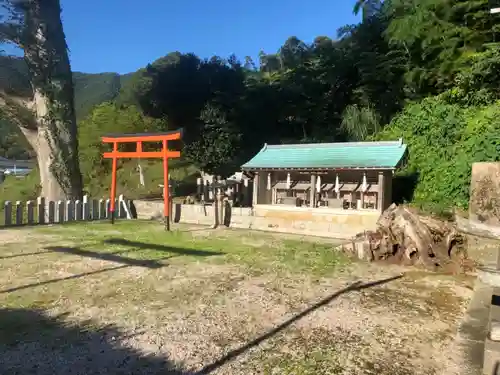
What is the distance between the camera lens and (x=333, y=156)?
13.7 m

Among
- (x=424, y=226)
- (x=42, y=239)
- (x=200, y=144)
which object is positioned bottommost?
(x=42, y=239)

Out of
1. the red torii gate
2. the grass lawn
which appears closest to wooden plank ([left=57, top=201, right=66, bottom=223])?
the red torii gate

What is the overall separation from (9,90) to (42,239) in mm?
9306

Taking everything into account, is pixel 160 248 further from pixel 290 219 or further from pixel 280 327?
pixel 280 327

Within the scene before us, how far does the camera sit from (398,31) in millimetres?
17688

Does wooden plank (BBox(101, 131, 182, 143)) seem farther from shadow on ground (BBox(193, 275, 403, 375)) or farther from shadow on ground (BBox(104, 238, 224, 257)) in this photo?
shadow on ground (BBox(193, 275, 403, 375))

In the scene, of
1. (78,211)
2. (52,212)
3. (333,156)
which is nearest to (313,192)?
(333,156)

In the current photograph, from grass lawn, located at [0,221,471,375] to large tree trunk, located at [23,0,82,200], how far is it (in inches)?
292

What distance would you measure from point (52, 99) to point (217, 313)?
13817 mm

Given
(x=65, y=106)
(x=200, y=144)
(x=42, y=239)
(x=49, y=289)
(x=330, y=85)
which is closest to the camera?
(x=49, y=289)

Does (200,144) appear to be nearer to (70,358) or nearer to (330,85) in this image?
(330,85)

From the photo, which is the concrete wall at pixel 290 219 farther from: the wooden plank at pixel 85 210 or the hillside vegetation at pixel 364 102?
the wooden plank at pixel 85 210

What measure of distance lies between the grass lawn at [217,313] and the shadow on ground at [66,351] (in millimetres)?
10

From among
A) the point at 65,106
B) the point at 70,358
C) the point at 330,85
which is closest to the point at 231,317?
the point at 70,358
